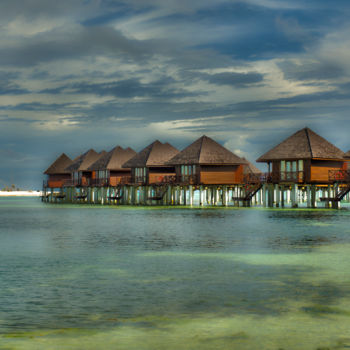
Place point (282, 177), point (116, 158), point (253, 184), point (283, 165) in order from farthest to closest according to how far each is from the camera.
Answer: point (116, 158) → point (253, 184) → point (283, 165) → point (282, 177)

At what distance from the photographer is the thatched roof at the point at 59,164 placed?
339ft

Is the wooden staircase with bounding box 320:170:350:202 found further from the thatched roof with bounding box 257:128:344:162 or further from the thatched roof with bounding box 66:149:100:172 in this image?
the thatched roof with bounding box 66:149:100:172

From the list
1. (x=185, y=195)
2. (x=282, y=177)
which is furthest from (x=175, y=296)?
(x=185, y=195)

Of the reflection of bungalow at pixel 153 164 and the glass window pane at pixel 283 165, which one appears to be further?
the reflection of bungalow at pixel 153 164

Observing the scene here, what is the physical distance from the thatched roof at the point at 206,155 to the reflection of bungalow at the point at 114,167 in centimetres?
1530

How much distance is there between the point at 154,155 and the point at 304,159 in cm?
2426

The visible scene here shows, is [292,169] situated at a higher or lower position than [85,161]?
lower

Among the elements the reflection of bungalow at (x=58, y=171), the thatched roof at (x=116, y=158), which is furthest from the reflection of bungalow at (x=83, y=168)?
the reflection of bungalow at (x=58, y=171)

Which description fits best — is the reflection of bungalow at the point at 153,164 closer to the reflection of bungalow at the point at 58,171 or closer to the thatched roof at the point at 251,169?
the thatched roof at the point at 251,169

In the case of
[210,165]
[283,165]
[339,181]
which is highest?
[210,165]

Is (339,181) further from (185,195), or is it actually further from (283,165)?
(185,195)

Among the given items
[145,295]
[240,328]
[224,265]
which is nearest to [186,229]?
[224,265]

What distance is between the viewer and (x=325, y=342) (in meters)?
8.98

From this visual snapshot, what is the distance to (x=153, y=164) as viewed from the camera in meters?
73.5
